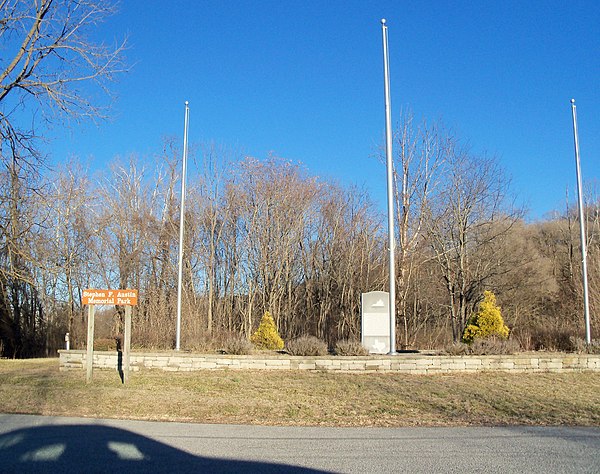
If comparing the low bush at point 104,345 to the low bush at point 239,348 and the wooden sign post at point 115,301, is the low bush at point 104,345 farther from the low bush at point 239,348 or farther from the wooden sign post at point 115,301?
the wooden sign post at point 115,301

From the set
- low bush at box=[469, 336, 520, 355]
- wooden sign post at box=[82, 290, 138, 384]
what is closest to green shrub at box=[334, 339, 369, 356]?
low bush at box=[469, 336, 520, 355]

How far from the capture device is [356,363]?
15750 mm

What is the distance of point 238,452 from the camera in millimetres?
7840

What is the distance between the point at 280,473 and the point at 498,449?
131 inches

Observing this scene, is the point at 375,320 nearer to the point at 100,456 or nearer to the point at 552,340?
the point at 552,340

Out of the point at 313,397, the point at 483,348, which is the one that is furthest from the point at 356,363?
the point at 483,348

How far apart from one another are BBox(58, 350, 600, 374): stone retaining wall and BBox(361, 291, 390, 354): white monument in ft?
5.70

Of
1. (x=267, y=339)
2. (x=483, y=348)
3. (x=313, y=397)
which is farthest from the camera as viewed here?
(x=267, y=339)

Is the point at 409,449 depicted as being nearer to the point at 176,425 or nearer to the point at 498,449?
the point at 498,449

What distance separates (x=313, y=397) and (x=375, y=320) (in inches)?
219

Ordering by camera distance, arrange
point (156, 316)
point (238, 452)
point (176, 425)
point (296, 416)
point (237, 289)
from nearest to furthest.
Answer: point (238, 452) < point (176, 425) < point (296, 416) < point (156, 316) < point (237, 289)

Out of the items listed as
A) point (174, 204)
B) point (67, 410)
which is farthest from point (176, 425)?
point (174, 204)

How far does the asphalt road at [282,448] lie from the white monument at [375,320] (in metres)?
7.89

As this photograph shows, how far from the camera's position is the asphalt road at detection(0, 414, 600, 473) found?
23.1 ft
